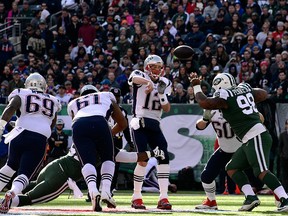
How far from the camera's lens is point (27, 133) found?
1056 cm

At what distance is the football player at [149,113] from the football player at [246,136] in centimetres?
63

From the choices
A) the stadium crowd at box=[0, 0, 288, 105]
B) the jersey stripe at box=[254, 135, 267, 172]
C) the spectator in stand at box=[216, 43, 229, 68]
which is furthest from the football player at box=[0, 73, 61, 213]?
the spectator in stand at box=[216, 43, 229, 68]

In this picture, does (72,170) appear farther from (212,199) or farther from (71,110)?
(212,199)

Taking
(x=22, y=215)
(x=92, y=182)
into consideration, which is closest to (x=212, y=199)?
(x=92, y=182)

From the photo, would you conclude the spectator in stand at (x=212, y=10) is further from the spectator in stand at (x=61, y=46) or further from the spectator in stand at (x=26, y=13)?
the spectator in stand at (x=26, y=13)

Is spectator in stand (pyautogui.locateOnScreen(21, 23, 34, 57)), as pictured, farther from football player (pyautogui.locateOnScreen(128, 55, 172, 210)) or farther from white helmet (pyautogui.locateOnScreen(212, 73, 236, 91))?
white helmet (pyautogui.locateOnScreen(212, 73, 236, 91))

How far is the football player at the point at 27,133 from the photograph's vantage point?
10406 mm

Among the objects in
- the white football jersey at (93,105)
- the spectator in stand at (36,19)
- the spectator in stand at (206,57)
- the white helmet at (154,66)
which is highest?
the white helmet at (154,66)

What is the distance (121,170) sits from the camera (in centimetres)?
1858

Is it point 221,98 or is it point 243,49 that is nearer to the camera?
point 221,98

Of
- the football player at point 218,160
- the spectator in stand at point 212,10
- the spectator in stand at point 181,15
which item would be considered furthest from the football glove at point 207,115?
the spectator in stand at point 212,10

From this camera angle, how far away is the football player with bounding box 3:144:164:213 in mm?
10344

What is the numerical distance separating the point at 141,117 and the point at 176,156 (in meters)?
7.14

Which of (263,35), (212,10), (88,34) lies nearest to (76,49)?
(88,34)
